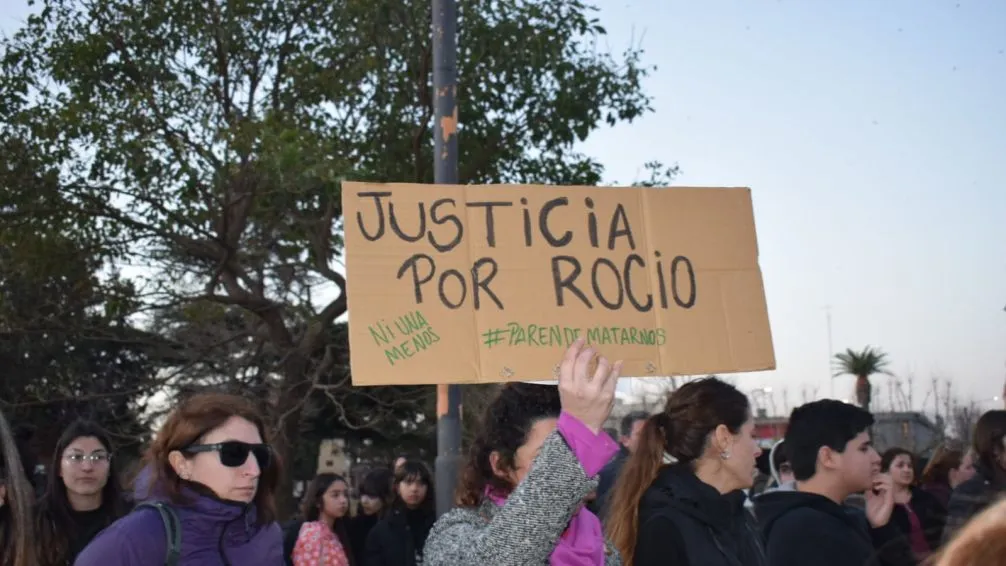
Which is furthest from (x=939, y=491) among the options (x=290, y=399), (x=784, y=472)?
(x=290, y=399)

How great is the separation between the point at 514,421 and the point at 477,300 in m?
0.63

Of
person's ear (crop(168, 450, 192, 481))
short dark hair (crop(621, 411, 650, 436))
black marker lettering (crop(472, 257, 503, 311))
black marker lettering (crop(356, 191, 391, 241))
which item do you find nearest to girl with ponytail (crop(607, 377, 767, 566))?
black marker lettering (crop(472, 257, 503, 311))

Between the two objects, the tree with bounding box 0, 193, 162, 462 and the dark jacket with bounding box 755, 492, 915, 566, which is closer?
the dark jacket with bounding box 755, 492, 915, 566

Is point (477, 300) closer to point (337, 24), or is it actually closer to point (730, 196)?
point (730, 196)

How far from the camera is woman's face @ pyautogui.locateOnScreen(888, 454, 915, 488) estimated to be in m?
7.39

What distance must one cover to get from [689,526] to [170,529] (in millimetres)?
1625

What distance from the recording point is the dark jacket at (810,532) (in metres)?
4.02

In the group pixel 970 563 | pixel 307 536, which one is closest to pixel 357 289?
pixel 970 563

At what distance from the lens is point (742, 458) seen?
3.89 meters

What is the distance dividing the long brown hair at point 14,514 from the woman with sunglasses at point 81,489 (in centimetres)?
91

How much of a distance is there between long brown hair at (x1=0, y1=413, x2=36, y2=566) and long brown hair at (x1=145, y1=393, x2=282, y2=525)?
29.4 inches

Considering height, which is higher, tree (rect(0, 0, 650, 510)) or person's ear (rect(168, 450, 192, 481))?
tree (rect(0, 0, 650, 510))

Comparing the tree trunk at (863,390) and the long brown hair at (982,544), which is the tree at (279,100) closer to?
the long brown hair at (982,544)

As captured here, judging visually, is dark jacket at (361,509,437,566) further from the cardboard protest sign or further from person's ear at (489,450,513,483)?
person's ear at (489,450,513,483)
